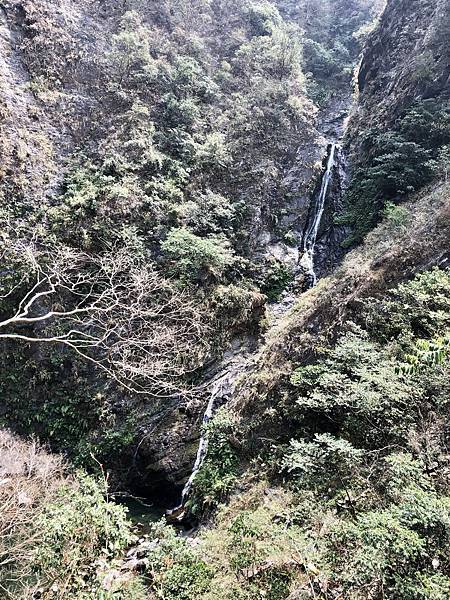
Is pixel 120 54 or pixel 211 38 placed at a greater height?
pixel 211 38

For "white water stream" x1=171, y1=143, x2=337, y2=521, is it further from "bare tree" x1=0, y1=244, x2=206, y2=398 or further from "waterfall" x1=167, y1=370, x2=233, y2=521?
"bare tree" x1=0, y1=244, x2=206, y2=398

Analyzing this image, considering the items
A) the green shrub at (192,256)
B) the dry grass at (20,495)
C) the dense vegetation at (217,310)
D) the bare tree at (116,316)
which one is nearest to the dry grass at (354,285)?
the dense vegetation at (217,310)

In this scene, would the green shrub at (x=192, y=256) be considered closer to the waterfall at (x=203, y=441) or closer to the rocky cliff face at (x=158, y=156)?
the rocky cliff face at (x=158, y=156)

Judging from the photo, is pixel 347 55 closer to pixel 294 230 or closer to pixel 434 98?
pixel 434 98

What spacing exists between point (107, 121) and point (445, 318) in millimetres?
14031

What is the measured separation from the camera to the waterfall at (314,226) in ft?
47.6

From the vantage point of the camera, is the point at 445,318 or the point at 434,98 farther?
the point at 434,98

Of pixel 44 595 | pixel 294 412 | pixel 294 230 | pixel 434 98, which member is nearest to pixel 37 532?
pixel 44 595

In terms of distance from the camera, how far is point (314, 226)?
51.1ft

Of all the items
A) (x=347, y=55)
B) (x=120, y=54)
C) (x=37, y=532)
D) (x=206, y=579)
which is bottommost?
(x=37, y=532)

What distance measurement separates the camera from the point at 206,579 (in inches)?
201

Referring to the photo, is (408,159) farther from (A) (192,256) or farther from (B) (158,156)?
(B) (158,156)

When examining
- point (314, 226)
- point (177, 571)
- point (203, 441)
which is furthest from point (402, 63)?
point (177, 571)

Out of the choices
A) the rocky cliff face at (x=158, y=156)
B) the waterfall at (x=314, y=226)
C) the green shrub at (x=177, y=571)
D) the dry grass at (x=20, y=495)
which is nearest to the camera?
the green shrub at (x=177, y=571)
